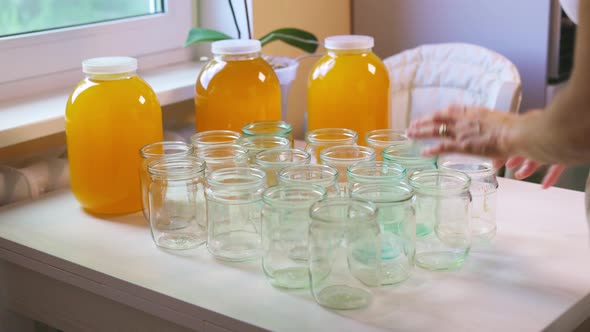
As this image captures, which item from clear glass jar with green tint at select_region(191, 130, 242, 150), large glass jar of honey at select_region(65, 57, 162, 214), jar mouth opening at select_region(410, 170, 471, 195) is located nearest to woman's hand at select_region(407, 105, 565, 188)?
jar mouth opening at select_region(410, 170, 471, 195)

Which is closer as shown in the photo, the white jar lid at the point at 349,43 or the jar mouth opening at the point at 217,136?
the jar mouth opening at the point at 217,136

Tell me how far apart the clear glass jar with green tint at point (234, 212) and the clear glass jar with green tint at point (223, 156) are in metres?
0.06

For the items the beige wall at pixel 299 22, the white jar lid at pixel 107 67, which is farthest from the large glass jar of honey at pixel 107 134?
the beige wall at pixel 299 22

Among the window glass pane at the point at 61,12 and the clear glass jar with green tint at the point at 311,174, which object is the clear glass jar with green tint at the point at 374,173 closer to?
the clear glass jar with green tint at the point at 311,174

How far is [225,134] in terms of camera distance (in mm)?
1467

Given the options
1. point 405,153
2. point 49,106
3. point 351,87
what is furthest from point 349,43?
point 49,106

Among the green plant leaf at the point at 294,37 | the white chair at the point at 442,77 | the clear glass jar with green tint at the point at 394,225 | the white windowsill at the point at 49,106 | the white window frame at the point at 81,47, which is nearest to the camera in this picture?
the clear glass jar with green tint at the point at 394,225

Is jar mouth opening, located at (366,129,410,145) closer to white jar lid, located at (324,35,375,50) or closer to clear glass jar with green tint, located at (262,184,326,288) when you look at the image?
white jar lid, located at (324,35,375,50)

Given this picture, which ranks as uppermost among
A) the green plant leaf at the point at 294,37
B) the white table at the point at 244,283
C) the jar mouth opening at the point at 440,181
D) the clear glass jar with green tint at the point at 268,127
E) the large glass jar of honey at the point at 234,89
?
the green plant leaf at the point at 294,37

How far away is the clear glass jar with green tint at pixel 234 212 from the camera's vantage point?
122cm

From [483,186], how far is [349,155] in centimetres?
23

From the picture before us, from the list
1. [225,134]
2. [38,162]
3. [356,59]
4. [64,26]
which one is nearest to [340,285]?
[225,134]

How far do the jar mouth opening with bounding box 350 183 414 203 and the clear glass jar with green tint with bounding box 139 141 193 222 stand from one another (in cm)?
33

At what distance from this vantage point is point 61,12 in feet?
6.10
